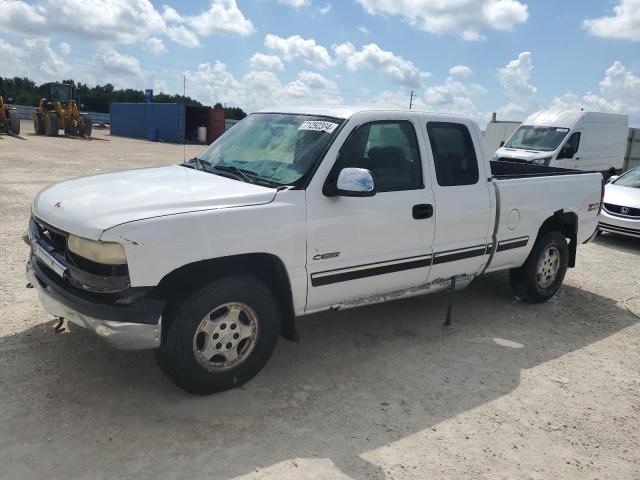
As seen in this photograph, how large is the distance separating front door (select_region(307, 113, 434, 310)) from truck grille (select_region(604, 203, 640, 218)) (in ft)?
20.2

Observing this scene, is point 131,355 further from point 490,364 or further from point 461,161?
point 461,161

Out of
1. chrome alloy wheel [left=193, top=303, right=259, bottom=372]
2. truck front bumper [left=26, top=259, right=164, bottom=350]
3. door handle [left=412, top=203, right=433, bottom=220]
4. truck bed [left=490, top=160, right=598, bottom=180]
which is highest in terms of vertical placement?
truck bed [left=490, top=160, right=598, bottom=180]

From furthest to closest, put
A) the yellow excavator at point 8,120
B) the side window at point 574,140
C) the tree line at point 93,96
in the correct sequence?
the tree line at point 93,96
the yellow excavator at point 8,120
the side window at point 574,140

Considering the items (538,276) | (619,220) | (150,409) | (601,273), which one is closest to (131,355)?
(150,409)

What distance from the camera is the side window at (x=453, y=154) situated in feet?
Result: 14.5

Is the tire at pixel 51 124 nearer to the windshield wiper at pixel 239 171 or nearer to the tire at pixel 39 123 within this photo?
the tire at pixel 39 123

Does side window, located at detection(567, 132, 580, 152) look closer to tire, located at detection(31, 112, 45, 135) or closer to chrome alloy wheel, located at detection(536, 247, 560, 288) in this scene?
chrome alloy wheel, located at detection(536, 247, 560, 288)

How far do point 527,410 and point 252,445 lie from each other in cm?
186

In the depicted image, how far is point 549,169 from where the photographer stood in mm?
6301

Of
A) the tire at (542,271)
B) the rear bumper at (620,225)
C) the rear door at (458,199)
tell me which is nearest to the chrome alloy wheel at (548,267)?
the tire at (542,271)

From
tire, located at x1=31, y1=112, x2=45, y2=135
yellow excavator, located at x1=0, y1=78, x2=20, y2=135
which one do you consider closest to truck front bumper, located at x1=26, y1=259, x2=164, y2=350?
yellow excavator, located at x1=0, y1=78, x2=20, y2=135

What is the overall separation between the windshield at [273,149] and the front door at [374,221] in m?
0.15

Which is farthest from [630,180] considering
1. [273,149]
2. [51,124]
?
[51,124]

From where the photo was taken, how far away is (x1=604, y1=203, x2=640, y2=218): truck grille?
890cm
